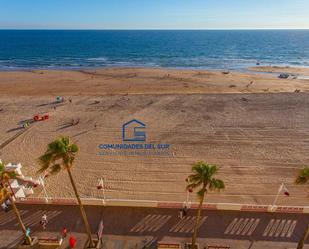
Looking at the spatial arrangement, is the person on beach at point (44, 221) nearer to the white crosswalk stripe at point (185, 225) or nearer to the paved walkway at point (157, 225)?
the paved walkway at point (157, 225)

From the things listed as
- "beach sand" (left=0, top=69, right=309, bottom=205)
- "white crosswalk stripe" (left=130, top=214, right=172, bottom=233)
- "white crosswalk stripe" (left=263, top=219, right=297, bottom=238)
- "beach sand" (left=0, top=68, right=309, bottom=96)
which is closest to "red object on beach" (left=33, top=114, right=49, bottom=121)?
"beach sand" (left=0, top=69, right=309, bottom=205)

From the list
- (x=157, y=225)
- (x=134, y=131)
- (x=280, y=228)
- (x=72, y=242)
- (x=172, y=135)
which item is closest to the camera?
(x=72, y=242)

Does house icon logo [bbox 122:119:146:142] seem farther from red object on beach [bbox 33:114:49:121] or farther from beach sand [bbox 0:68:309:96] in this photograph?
beach sand [bbox 0:68:309:96]

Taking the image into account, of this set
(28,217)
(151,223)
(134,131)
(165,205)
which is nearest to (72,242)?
(28,217)

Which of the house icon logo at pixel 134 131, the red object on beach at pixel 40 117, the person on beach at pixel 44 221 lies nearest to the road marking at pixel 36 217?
the person on beach at pixel 44 221

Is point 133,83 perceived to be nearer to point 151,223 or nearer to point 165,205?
point 165,205

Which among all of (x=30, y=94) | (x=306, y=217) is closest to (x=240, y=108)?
(x=306, y=217)
